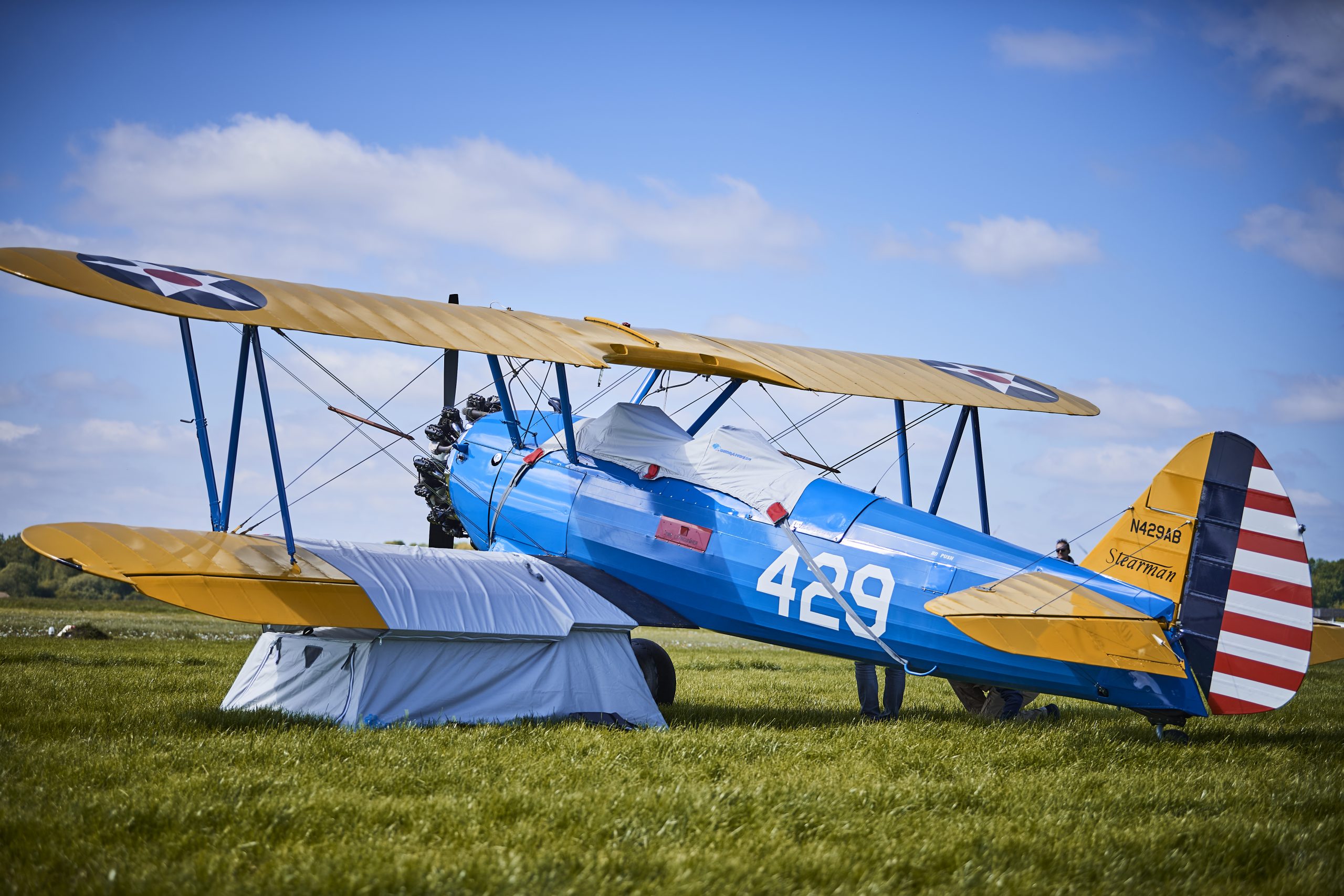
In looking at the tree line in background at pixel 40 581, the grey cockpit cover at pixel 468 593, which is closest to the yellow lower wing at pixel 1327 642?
the grey cockpit cover at pixel 468 593

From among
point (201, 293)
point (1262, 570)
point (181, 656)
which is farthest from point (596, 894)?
point (181, 656)

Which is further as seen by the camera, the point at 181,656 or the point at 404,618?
the point at 181,656

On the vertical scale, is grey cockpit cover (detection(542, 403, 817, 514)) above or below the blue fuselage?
above

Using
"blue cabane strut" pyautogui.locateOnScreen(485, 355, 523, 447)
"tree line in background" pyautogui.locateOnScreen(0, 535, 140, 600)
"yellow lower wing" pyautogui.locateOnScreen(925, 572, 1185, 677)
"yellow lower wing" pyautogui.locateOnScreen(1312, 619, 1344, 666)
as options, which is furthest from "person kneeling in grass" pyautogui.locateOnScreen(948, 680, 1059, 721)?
"tree line in background" pyautogui.locateOnScreen(0, 535, 140, 600)

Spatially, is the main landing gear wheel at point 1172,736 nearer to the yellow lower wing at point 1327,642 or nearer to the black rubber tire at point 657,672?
the yellow lower wing at point 1327,642

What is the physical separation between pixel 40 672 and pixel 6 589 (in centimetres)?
3459

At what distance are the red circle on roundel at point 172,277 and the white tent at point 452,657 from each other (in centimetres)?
189

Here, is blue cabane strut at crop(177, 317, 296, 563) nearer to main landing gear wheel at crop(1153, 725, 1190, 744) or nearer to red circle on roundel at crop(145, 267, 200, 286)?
red circle on roundel at crop(145, 267, 200, 286)

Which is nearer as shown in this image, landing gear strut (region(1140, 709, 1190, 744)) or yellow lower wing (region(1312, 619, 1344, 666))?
landing gear strut (region(1140, 709, 1190, 744))

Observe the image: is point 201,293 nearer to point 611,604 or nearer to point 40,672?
point 611,604

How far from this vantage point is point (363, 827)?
3.78 m

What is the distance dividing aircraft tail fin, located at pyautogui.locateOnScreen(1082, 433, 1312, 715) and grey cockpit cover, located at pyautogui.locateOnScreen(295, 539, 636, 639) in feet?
11.3

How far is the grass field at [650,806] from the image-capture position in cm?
335

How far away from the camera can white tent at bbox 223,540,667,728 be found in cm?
633
